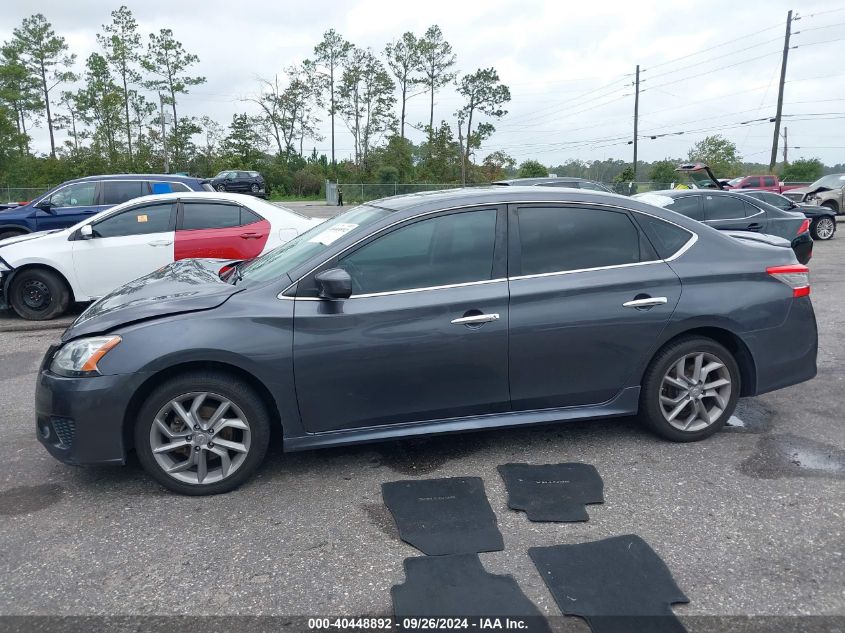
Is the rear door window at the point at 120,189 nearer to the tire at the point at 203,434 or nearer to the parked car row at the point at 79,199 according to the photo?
the parked car row at the point at 79,199

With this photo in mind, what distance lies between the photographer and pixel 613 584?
9.53 feet

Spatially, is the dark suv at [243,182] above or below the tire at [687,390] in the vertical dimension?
above

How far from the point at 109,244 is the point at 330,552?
6.33m

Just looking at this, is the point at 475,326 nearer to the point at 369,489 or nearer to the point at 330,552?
the point at 369,489

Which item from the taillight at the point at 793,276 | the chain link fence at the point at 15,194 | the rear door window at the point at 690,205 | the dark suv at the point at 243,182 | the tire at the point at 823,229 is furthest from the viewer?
the dark suv at the point at 243,182

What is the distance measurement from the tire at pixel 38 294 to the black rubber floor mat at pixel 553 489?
6685 mm

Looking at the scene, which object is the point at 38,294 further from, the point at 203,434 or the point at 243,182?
the point at 243,182

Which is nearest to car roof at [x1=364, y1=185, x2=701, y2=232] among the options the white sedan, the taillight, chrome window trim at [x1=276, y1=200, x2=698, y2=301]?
chrome window trim at [x1=276, y1=200, x2=698, y2=301]

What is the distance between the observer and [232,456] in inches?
148

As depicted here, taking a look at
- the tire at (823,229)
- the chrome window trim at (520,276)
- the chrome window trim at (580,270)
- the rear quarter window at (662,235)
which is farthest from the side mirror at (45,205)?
the tire at (823,229)

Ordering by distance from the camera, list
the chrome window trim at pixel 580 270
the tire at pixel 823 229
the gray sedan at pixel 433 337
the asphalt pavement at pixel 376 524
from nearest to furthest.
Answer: the asphalt pavement at pixel 376 524
the gray sedan at pixel 433 337
the chrome window trim at pixel 580 270
the tire at pixel 823 229

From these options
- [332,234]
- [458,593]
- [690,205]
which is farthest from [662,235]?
[690,205]

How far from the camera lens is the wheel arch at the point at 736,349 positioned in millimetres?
4285

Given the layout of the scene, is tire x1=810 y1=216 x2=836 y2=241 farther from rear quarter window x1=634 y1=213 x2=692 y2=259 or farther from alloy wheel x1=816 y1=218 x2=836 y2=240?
rear quarter window x1=634 y1=213 x2=692 y2=259
